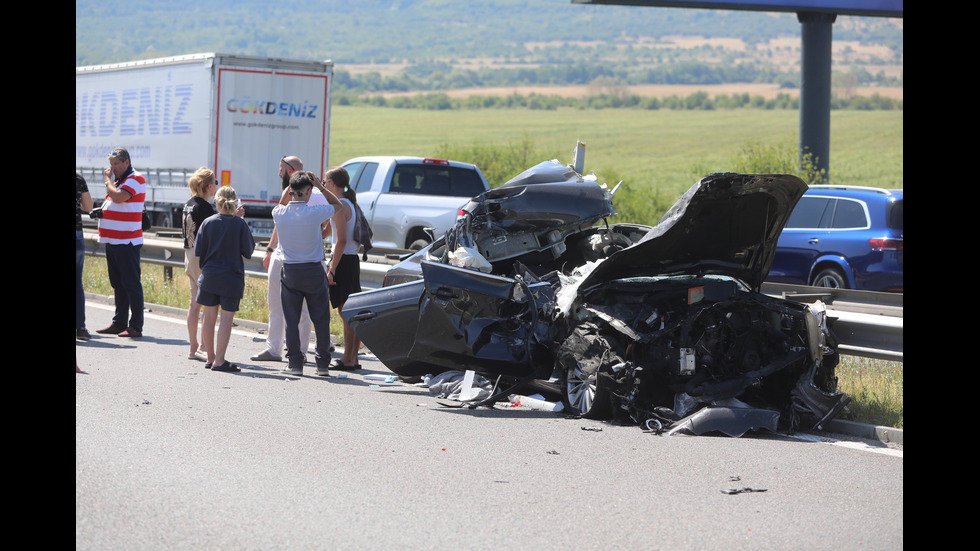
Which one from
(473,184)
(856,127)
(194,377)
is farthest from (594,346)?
(856,127)

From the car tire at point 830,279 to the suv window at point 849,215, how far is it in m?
0.61

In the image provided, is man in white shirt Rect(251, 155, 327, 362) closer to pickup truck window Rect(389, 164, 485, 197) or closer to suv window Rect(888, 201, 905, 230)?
pickup truck window Rect(389, 164, 485, 197)

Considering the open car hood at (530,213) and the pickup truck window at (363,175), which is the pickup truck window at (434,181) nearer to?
the pickup truck window at (363,175)

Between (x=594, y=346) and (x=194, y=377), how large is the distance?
11.4ft

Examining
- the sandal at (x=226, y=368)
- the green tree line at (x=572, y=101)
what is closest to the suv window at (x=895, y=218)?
the sandal at (x=226, y=368)

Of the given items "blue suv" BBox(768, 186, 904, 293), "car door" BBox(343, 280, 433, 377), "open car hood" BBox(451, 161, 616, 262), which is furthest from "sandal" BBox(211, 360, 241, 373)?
"blue suv" BBox(768, 186, 904, 293)

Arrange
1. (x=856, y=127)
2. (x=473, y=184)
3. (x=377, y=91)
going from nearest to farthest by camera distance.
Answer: (x=473, y=184) < (x=856, y=127) < (x=377, y=91)

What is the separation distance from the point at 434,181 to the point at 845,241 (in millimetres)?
6346

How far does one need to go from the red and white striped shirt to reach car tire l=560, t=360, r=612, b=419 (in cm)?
557

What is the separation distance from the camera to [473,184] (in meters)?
16.9

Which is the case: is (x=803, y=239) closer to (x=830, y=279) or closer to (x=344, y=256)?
(x=830, y=279)

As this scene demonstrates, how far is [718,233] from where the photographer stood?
24.1 ft

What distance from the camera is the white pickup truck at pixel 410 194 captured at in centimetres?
1616
